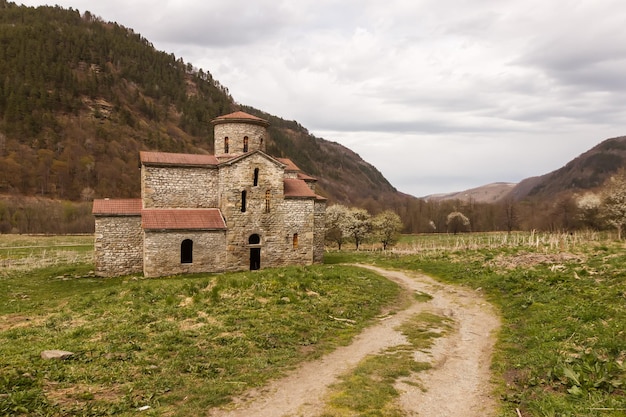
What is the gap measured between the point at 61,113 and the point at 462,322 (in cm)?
13696

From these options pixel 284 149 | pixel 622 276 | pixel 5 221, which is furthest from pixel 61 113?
pixel 622 276

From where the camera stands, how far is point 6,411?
7254 mm

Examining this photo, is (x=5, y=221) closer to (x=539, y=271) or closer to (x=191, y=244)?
(x=191, y=244)

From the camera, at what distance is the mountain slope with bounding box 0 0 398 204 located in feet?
333

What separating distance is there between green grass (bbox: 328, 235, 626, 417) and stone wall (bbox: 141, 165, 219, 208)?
17874 millimetres

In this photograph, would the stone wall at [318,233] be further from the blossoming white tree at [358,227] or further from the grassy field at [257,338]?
the blossoming white tree at [358,227]

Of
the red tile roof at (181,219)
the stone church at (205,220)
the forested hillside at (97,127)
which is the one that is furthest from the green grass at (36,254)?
the forested hillside at (97,127)

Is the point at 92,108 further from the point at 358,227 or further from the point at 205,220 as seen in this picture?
the point at 205,220

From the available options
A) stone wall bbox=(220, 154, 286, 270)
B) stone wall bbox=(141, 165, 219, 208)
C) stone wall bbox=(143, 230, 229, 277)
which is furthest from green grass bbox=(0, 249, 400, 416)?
stone wall bbox=(141, 165, 219, 208)

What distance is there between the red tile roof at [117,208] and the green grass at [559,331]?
21.9 meters

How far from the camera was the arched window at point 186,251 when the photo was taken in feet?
93.3

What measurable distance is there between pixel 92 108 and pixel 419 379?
473ft

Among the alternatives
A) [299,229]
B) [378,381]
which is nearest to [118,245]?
[299,229]

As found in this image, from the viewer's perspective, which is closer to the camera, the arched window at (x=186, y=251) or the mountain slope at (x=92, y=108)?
the arched window at (x=186, y=251)
